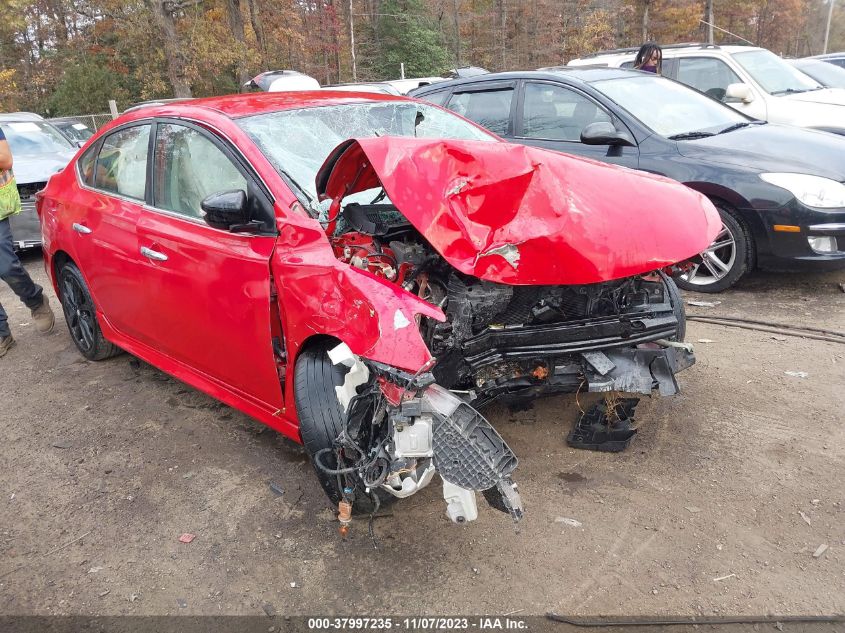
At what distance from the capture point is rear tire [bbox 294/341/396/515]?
103 inches

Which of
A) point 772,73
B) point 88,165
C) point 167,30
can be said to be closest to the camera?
point 88,165

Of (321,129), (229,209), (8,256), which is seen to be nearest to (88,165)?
(8,256)

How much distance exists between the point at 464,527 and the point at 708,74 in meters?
7.81

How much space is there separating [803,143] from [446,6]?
122 ft

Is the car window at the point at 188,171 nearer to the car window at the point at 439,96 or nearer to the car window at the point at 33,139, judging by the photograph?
the car window at the point at 439,96

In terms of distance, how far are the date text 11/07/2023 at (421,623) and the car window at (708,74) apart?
7833 mm

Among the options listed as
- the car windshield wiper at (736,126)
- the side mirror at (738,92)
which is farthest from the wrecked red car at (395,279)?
the side mirror at (738,92)

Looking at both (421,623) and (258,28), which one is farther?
(258,28)

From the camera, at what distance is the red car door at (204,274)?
2910 millimetres

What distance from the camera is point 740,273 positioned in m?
5.13

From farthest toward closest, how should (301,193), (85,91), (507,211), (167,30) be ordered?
(85,91)
(167,30)
(301,193)
(507,211)

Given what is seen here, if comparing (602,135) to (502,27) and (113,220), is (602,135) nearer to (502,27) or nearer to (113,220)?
(113,220)

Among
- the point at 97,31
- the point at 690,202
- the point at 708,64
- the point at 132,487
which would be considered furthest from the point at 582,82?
the point at 97,31

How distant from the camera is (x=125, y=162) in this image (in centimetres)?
388
